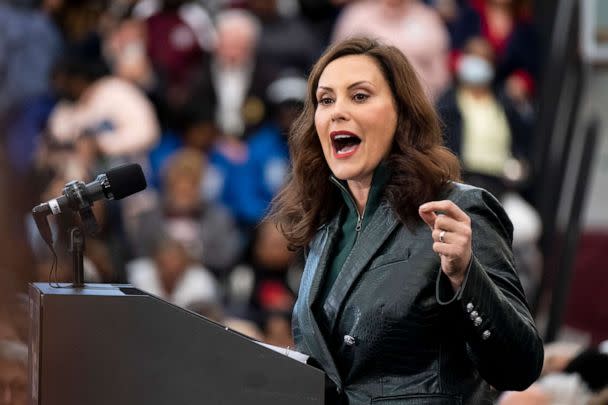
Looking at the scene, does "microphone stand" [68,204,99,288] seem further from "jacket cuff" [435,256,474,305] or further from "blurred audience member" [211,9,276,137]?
"blurred audience member" [211,9,276,137]

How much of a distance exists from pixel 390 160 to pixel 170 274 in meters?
4.39

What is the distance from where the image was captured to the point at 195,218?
7.80 m

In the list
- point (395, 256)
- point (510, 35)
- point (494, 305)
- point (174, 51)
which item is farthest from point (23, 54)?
point (494, 305)

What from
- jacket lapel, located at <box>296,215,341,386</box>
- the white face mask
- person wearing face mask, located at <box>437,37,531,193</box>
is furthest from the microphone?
the white face mask

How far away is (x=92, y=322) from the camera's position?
274 centimetres

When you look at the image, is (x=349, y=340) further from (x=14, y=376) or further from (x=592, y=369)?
(x=592, y=369)

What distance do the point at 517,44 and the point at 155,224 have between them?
2782 millimetres

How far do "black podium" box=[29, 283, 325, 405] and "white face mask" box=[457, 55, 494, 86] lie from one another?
18.9ft

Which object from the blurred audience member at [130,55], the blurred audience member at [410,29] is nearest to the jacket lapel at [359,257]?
the blurred audience member at [410,29]

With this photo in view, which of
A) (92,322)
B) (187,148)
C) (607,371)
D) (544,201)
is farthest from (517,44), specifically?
(92,322)

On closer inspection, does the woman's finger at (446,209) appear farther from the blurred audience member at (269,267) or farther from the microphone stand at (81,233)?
the blurred audience member at (269,267)

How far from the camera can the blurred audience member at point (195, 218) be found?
7723 millimetres

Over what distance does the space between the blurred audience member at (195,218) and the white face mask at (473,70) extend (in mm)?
1767

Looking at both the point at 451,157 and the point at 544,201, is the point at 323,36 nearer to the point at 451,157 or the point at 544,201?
the point at 544,201
